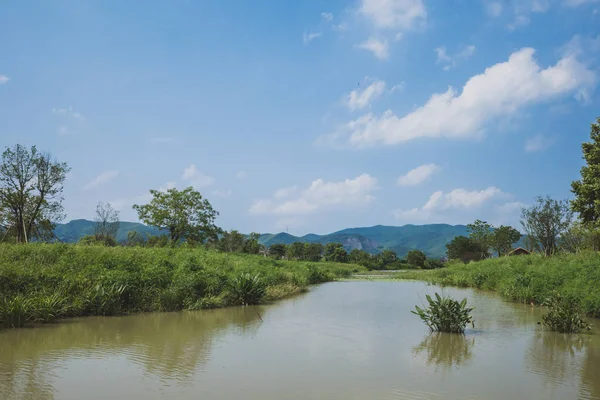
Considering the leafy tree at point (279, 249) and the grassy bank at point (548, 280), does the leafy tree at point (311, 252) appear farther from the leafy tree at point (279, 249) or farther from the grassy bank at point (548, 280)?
the grassy bank at point (548, 280)

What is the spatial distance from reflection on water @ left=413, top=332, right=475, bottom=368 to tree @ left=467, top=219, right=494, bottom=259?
60.2 meters

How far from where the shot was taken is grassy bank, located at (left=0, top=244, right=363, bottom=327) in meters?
10.9

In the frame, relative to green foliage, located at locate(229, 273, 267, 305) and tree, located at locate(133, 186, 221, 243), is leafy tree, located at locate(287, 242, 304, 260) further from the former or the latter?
green foliage, located at locate(229, 273, 267, 305)

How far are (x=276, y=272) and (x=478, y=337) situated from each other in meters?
13.3

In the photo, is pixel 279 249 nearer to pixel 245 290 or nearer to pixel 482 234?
Result: pixel 482 234

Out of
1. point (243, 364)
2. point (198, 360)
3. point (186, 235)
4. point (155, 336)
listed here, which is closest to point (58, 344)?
point (155, 336)

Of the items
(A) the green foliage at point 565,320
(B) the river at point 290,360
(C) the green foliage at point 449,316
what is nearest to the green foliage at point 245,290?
(B) the river at point 290,360

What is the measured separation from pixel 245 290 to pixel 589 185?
17.2 m

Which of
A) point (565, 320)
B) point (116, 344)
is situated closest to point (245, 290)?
point (116, 344)

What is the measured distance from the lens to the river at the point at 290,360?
229 inches

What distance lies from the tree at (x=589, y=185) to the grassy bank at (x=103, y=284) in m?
15.9

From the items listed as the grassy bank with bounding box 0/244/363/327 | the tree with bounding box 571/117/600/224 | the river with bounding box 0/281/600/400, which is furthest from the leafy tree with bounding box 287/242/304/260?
the river with bounding box 0/281/600/400

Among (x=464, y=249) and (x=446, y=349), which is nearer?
(x=446, y=349)

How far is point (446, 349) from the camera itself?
8.41 m
